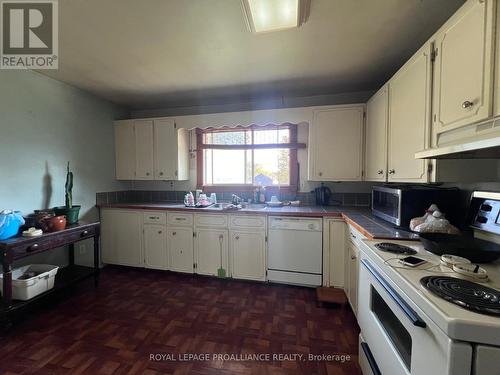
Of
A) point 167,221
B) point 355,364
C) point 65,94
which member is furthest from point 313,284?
point 65,94

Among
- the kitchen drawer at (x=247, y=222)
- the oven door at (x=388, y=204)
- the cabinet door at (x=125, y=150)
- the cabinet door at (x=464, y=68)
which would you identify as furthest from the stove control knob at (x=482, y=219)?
the cabinet door at (x=125, y=150)

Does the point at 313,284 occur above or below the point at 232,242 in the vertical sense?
below

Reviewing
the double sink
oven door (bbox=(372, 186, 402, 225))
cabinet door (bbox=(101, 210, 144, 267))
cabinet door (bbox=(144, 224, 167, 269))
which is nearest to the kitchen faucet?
the double sink

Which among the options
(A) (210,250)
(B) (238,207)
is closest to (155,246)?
(A) (210,250)

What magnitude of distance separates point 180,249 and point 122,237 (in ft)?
2.84

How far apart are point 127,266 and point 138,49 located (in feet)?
8.67

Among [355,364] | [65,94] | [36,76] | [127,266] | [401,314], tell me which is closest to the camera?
[401,314]

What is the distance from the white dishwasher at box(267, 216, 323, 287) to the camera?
7.82ft

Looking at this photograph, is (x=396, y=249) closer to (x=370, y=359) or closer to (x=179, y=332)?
(x=370, y=359)

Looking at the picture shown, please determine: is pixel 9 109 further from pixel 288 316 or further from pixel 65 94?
pixel 288 316

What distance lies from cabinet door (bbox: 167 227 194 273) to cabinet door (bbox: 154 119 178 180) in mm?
790

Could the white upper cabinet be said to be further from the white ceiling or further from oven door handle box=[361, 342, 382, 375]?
oven door handle box=[361, 342, 382, 375]

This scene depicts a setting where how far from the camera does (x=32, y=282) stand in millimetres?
1896

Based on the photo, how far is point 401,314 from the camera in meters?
0.90
